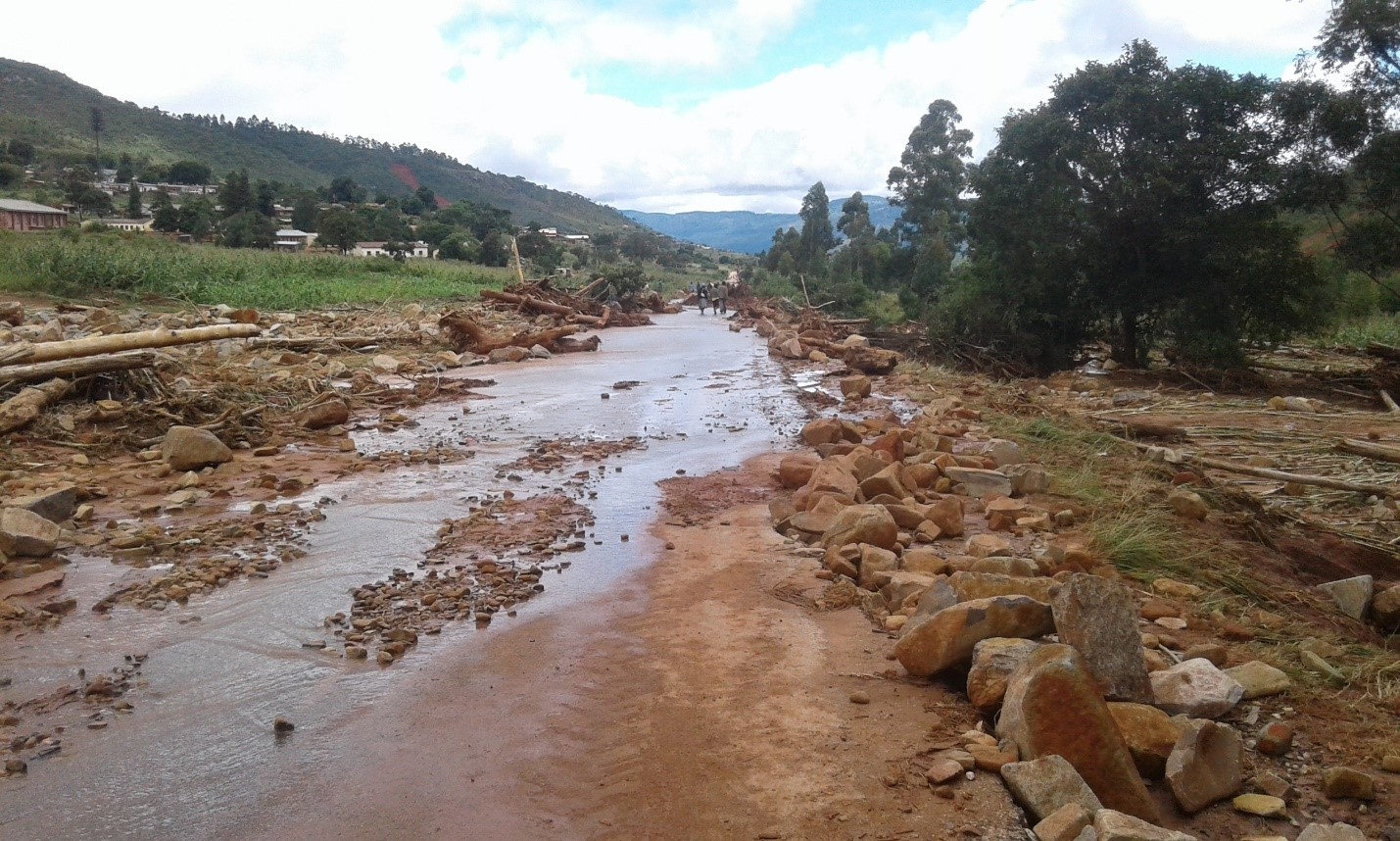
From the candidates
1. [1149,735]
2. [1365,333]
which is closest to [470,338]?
[1149,735]

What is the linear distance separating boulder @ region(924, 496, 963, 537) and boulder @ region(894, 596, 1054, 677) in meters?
2.25

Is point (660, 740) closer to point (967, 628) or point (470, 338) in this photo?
point (967, 628)

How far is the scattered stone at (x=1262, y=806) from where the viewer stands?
300cm

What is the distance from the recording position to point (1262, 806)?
9.89 ft

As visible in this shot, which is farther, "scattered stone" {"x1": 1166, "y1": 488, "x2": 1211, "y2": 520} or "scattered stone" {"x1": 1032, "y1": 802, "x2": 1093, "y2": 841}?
"scattered stone" {"x1": 1166, "y1": 488, "x2": 1211, "y2": 520}

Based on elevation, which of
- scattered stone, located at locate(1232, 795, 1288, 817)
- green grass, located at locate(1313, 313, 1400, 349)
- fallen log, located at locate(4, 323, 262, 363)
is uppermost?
→ green grass, located at locate(1313, 313, 1400, 349)

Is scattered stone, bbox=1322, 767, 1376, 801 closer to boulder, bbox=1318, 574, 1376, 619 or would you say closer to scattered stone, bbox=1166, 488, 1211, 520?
boulder, bbox=1318, 574, 1376, 619

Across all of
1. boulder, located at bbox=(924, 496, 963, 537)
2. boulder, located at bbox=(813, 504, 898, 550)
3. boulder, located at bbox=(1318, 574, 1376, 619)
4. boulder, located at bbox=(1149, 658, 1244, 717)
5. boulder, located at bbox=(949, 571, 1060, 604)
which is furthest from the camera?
boulder, located at bbox=(924, 496, 963, 537)

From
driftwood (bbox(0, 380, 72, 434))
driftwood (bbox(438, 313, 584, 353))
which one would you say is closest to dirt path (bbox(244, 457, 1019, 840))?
driftwood (bbox(0, 380, 72, 434))

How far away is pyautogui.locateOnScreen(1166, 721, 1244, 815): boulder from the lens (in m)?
3.04

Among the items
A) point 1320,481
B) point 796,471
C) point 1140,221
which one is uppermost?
point 1140,221

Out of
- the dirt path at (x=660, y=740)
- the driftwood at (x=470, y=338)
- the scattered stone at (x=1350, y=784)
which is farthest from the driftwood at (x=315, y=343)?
the scattered stone at (x=1350, y=784)

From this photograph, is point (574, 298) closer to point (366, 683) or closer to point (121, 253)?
point (121, 253)

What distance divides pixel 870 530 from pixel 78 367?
24.9ft
